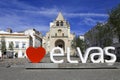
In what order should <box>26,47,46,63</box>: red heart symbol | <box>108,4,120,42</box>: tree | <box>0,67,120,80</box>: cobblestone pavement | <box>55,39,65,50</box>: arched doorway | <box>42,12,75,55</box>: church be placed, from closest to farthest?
<box>0,67,120,80</box>: cobblestone pavement
<box>26,47,46,63</box>: red heart symbol
<box>108,4,120,42</box>: tree
<box>42,12,75,55</box>: church
<box>55,39,65,50</box>: arched doorway

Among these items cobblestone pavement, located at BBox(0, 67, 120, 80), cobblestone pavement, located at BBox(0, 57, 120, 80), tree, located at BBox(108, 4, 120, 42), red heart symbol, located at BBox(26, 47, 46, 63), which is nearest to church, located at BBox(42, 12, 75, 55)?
tree, located at BBox(108, 4, 120, 42)

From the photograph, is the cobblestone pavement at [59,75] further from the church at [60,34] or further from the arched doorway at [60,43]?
the arched doorway at [60,43]

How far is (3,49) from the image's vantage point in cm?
8175

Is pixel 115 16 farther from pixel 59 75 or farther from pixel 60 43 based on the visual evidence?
pixel 60 43

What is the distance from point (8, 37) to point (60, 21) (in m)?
38.6

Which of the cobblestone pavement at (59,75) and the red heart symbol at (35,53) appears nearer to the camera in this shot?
the cobblestone pavement at (59,75)

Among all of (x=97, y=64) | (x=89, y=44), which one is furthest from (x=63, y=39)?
(x=97, y=64)

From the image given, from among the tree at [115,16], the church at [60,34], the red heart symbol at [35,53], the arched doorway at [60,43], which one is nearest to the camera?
the red heart symbol at [35,53]

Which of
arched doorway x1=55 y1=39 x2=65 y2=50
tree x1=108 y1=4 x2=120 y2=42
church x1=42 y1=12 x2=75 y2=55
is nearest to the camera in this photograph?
tree x1=108 y1=4 x2=120 y2=42

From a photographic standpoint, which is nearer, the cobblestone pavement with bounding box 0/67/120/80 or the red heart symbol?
the cobblestone pavement with bounding box 0/67/120/80

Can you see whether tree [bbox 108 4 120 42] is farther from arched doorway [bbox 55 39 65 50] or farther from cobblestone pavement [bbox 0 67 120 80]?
arched doorway [bbox 55 39 65 50]

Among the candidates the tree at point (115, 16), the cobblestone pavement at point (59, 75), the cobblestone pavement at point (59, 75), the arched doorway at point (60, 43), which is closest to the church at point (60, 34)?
the arched doorway at point (60, 43)

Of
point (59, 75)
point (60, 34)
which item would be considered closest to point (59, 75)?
point (59, 75)

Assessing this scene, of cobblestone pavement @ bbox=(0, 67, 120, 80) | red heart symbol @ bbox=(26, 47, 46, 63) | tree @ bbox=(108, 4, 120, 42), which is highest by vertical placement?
tree @ bbox=(108, 4, 120, 42)
